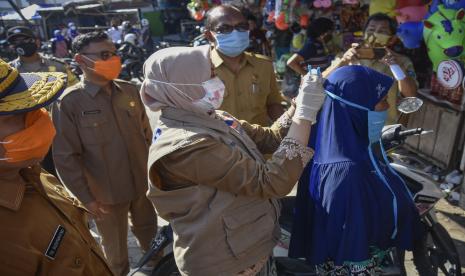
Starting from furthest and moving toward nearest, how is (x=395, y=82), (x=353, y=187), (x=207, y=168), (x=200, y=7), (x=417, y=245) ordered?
1. (x=200, y=7)
2. (x=395, y=82)
3. (x=417, y=245)
4. (x=353, y=187)
5. (x=207, y=168)

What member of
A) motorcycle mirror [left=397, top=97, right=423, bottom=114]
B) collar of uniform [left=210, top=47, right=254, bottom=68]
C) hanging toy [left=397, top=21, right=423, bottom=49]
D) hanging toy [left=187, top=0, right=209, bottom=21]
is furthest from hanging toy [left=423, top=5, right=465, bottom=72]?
hanging toy [left=187, top=0, right=209, bottom=21]

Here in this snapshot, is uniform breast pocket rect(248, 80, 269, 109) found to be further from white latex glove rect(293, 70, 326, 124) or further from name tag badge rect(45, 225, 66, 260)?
name tag badge rect(45, 225, 66, 260)

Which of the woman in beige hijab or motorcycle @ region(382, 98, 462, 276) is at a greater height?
the woman in beige hijab

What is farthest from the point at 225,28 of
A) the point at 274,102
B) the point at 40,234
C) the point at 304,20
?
the point at 304,20

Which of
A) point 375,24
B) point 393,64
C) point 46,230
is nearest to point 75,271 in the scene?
point 46,230

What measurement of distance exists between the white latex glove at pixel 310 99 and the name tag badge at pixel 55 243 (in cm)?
96

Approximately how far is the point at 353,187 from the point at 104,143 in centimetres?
169

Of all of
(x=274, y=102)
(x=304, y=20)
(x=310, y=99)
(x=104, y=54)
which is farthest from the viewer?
(x=304, y=20)

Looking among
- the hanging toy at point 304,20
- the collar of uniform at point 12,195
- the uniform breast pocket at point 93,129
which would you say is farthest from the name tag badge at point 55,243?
the hanging toy at point 304,20

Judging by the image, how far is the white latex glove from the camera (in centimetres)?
150

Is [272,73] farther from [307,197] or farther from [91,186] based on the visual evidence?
[91,186]

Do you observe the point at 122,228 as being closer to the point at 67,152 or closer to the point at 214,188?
the point at 67,152

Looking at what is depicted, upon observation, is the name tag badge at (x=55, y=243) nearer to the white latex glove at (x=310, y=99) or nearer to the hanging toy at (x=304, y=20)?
the white latex glove at (x=310, y=99)

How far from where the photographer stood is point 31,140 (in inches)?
48.4
